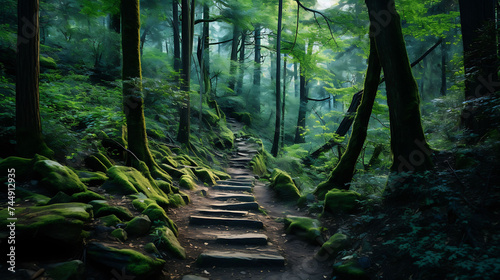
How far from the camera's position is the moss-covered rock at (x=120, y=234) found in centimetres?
355

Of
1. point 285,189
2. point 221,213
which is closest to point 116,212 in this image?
point 221,213

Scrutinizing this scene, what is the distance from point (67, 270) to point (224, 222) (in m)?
3.31

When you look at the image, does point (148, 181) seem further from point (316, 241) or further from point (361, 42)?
point (361, 42)

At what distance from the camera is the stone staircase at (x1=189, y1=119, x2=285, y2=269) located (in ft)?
13.2

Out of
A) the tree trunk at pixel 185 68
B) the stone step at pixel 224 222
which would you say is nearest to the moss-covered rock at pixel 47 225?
the stone step at pixel 224 222

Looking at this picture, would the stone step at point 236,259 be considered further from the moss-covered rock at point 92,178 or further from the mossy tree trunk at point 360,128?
the mossy tree trunk at point 360,128

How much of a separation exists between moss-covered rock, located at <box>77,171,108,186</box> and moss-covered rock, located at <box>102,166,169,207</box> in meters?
0.16

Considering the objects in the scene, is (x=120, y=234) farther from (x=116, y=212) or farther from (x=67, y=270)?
(x=67, y=270)

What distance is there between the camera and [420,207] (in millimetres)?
3875

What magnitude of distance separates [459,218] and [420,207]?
3.15ft

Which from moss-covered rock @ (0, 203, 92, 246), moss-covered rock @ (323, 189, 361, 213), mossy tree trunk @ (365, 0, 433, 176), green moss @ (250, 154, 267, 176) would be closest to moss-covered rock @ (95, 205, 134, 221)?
moss-covered rock @ (0, 203, 92, 246)

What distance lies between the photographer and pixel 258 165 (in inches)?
532

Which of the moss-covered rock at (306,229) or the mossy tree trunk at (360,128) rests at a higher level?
the mossy tree trunk at (360,128)

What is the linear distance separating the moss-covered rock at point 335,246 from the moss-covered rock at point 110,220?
3.28 metres
